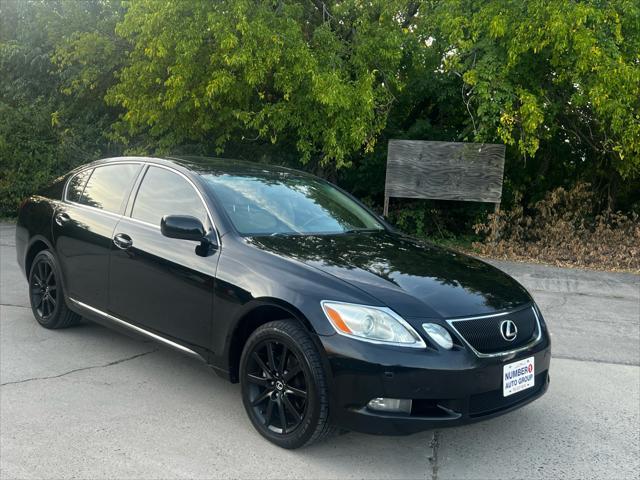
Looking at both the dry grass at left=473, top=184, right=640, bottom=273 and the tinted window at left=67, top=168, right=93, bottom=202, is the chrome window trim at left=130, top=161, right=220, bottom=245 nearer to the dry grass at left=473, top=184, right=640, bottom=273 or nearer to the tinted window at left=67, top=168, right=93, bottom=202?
the tinted window at left=67, top=168, right=93, bottom=202

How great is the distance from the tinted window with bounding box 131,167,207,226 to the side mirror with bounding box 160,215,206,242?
15cm

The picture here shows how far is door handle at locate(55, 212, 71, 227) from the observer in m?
5.36

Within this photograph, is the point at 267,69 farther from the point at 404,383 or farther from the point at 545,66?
the point at 404,383

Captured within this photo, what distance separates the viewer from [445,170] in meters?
11.9

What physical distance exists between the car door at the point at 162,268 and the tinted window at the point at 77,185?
0.97m

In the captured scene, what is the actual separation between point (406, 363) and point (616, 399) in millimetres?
2297

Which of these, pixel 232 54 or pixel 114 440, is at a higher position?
pixel 232 54

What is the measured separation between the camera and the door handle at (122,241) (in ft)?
15.0

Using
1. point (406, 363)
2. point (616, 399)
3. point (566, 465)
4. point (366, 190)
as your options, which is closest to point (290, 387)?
point (406, 363)

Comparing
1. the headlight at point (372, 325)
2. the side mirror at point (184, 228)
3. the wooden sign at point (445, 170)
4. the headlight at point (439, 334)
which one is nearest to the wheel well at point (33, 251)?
the side mirror at point (184, 228)

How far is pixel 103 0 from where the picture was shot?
533 inches

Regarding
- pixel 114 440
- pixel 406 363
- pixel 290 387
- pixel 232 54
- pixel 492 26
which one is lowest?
pixel 114 440

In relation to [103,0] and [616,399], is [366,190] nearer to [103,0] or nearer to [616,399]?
[103,0]

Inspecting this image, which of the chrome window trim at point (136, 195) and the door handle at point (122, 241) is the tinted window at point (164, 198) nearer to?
the chrome window trim at point (136, 195)
